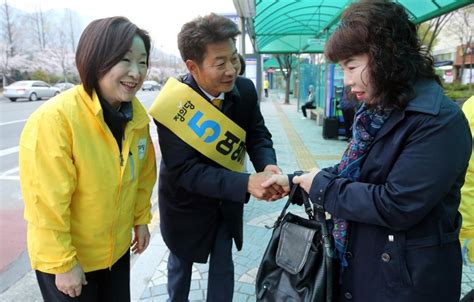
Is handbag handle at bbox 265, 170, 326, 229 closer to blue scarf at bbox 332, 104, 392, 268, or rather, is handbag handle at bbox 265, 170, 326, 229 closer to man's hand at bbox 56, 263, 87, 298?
Result: blue scarf at bbox 332, 104, 392, 268

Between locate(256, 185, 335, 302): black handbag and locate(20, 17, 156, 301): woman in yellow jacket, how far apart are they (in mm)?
720

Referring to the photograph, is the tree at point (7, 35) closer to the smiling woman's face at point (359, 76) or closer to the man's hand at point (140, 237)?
the man's hand at point (140, 237)

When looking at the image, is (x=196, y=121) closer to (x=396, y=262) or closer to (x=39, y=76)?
(x=396, y=262)

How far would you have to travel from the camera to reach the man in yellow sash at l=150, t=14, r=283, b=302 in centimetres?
191

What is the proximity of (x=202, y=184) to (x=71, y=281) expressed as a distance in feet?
2.41

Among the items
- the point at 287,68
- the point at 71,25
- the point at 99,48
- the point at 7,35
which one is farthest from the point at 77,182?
the point at 71,25

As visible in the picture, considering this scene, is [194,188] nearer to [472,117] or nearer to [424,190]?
[424,190]

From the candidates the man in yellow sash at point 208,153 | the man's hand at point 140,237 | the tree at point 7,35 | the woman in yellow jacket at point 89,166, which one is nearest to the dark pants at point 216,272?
the man in yellow sash at point 208,153

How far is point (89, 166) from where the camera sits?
152cm

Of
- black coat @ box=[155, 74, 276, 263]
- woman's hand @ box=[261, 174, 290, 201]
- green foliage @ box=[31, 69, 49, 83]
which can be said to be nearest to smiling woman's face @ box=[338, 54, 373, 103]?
woman's hand @ box=[261, 174, 290, 201]

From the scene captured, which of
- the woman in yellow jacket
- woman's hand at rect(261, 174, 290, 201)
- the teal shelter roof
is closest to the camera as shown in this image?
the woman in yellow jacket

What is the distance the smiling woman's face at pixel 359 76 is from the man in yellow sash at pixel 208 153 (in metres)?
0.70

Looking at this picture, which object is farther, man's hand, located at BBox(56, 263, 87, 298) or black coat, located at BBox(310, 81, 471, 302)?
man's hand, located at BBox(56, 263, 87, 298)

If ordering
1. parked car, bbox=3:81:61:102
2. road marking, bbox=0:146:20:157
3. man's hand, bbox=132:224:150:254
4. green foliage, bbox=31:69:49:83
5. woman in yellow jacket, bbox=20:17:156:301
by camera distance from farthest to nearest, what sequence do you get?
green foliage, bbox=31:69:49:83, parked car, bbox=3:81:61:102, road marking, bbox=0:146:20:157, man's hand, bbox=132:224:150:254, woman in yellow jacket, bbox=20:17:156:301
